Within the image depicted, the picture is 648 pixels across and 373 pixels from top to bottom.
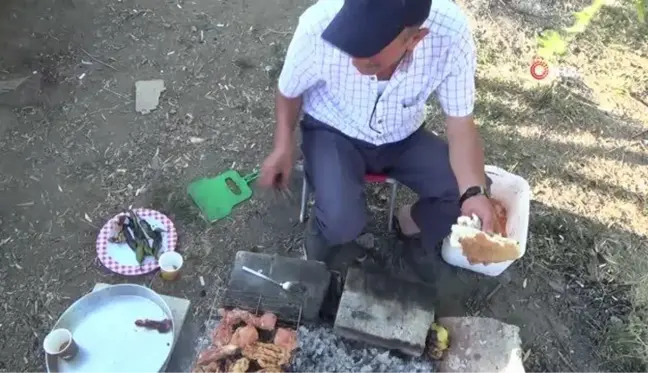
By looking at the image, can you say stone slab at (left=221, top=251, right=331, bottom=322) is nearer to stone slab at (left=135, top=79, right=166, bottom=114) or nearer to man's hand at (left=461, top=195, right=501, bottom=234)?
man's hand at (left=461, top=195, right=501, bottom=234)

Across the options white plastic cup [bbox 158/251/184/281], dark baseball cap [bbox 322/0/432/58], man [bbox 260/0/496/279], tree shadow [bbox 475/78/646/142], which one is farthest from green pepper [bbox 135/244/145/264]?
tree shadow [bbox 475/78/646/142]

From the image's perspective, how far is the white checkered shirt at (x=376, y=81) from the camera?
243cm

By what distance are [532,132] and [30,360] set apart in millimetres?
2724

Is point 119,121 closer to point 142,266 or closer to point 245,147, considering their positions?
point 245,147

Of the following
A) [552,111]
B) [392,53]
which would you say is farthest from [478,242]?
[552,111]

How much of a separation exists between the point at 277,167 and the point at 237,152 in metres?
1.06

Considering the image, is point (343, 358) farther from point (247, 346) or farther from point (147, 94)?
point (147, 94)

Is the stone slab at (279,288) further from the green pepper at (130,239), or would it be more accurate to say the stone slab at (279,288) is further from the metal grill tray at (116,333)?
the green pepper at (130,239)

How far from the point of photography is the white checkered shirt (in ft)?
7.96

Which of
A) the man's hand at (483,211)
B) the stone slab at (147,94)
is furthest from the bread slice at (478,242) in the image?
the stone slab at (147,94)

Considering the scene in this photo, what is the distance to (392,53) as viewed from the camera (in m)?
2.21

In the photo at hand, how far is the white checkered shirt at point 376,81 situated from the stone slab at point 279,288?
58 centimetres

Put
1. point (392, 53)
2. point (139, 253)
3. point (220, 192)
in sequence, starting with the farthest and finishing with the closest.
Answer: point (220, 192), point (139, 253), point (392, 53)

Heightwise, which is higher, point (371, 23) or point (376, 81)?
point (371, 23)
